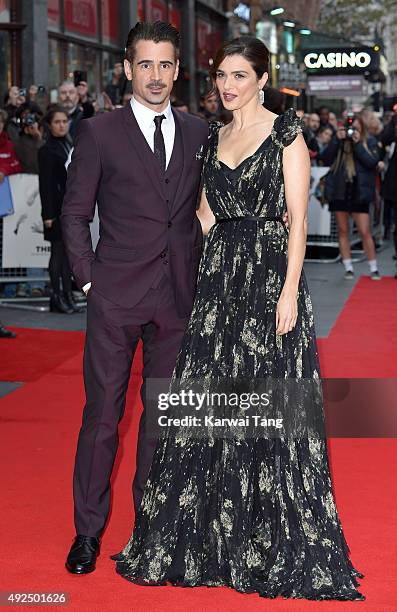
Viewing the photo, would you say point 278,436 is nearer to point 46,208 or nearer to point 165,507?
point 165,507

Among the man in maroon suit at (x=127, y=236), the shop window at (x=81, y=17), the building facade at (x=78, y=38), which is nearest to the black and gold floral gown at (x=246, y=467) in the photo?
the man in maroon suit at (x=127, y=236)

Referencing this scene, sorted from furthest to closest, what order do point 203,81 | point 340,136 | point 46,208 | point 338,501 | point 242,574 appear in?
point 203,81
point 340,136
point 46,208
point 338,501
point 242,574

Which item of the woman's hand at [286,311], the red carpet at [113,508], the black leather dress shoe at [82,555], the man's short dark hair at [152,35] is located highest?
the man's short dark hair at [152,35]

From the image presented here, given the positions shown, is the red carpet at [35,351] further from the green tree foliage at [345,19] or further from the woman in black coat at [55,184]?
the green tree foliage at [345,19]

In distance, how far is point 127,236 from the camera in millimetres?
4805

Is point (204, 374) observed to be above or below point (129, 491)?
above

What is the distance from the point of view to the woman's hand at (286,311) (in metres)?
4.65

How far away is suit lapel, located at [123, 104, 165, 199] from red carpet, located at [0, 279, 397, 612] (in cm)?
155

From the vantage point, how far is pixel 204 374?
15.7ft

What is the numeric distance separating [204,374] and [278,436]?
0.39m

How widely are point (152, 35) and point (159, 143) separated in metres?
0.42

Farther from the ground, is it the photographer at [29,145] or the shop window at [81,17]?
the shop window at [81,17]

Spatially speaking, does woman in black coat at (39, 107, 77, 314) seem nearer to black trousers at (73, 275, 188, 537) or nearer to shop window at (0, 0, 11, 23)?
black trousers at (73, 275, 188, 537)

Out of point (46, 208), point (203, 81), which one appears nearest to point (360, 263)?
point (46, 208)
